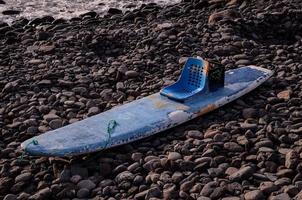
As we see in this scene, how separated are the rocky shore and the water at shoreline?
0.83 meters

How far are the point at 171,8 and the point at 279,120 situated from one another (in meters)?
5.23

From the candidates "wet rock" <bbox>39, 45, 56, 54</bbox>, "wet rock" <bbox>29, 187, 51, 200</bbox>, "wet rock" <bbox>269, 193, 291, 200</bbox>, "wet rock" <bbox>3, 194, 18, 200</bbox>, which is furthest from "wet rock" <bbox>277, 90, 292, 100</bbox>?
"wet rock" <bbox>39, 45, 56, 54</bbox>

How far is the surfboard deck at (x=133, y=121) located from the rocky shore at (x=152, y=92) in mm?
105

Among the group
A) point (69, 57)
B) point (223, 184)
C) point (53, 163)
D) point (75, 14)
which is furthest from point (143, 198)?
point (75, 14)

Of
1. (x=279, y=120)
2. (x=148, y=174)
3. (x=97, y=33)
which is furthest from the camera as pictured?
(x=97, y=33)

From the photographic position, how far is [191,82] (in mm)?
6348

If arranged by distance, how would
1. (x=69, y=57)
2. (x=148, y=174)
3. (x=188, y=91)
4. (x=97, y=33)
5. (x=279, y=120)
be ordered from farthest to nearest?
(x=97, y=33), (x=69, y=57), (x=188, y=91), (x=279, y=120), (x=148, y=174)

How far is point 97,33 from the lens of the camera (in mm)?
9016

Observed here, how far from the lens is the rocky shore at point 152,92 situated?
4.71 m

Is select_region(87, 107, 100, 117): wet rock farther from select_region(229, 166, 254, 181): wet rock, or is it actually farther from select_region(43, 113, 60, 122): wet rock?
select_region(229, 166, 254, 181): wet rock

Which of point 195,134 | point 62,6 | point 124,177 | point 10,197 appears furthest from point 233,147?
point 62,6

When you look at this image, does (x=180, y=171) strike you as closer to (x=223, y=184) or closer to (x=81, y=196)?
(x=223, y=184)

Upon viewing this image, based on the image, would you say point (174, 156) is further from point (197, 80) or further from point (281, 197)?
point (197, 80)

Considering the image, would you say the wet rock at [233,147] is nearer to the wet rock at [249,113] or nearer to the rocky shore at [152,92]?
the rocky shore at [152,92]
